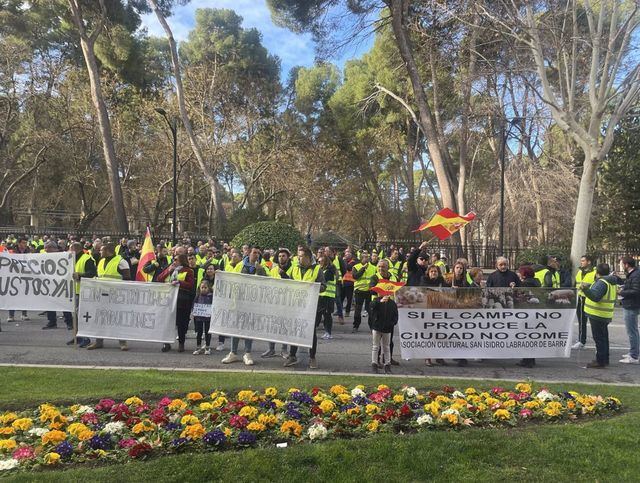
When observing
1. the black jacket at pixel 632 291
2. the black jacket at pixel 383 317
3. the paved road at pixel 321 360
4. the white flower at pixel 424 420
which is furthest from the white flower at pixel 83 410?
the black jacket at pixel 632 291

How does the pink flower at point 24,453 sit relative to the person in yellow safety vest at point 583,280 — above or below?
below

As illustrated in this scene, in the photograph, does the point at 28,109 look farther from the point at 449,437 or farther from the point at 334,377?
the point at 449,437

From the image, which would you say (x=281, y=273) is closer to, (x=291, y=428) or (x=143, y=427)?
(x=291, y=428)

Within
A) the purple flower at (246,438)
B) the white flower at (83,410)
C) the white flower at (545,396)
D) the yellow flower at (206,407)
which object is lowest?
the purple flower at (246,438)

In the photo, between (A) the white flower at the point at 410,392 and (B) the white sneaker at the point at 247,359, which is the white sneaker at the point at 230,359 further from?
(A) the white flower at the point at 410,392

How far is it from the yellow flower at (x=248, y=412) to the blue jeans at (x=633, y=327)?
6.54 meters

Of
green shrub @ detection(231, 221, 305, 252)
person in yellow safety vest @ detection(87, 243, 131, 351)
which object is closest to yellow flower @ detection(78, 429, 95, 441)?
person in yellow safety vest @ detection(87, 243, 131, 351)

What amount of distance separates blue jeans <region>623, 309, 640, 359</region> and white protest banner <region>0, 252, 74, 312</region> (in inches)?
374

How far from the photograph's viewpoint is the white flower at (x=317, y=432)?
452 cm

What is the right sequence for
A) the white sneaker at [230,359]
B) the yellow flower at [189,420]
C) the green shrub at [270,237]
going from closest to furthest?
the yellow flower at [189,420] → the white sneaker at [230,359] → the green shrub at [270,237]

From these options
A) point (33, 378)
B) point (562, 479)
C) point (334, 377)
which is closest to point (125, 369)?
point (33, 378)

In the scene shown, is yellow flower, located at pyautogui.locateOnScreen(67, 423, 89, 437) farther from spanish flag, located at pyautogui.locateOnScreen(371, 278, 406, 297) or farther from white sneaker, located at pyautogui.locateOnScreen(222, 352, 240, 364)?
spanish flag, located at pyautogui.locateOnScreen(371, 278, 406, 297)

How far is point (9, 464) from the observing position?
12.6 ft

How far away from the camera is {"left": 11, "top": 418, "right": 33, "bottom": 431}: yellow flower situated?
4.56 metres
